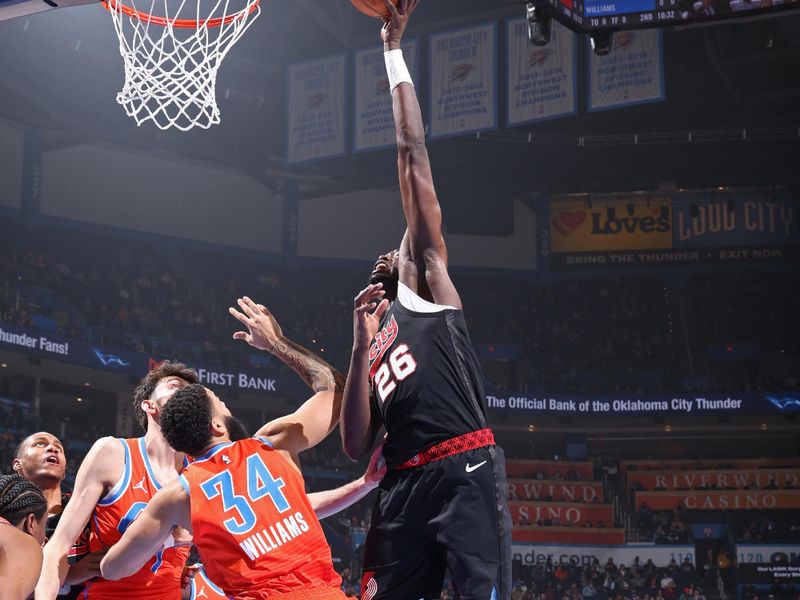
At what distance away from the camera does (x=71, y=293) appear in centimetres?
2108

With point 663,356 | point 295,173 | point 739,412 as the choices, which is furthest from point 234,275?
point 739,412

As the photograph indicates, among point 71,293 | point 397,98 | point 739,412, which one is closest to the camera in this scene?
point 397,98

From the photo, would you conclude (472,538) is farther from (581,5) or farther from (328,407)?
(581,5)

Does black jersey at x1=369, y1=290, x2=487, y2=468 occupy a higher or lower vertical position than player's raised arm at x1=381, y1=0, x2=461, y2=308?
lower

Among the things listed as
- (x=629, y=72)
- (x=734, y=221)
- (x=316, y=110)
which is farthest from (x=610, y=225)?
(x=316, y=110)

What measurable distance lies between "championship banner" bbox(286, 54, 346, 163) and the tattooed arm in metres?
14.8

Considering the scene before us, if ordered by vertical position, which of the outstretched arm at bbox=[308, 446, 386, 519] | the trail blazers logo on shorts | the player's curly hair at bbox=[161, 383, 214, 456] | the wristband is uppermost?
the wristband

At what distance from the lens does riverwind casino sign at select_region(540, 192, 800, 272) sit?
25.0m

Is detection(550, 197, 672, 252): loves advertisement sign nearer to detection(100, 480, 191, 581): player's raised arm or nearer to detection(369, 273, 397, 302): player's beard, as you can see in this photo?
detection(369, 273, 397, 302): player's beard

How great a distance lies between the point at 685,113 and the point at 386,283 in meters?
21.0

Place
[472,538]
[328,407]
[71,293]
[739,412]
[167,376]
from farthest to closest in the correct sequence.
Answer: [739,412]
[71,293]
[167,376]
[328,407]
[472,538]

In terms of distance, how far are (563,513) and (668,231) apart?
28.8 ft

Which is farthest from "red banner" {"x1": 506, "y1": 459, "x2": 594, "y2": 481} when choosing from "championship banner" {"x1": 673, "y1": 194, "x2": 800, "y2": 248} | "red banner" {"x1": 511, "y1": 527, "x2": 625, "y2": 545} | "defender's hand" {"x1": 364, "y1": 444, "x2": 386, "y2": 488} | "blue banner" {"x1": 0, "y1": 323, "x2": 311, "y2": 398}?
"defender's hand" {"x1": 364, "y1": 444, "x2": 386, "y2": 488}

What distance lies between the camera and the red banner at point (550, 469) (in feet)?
76.4
